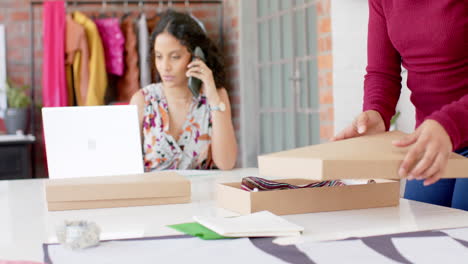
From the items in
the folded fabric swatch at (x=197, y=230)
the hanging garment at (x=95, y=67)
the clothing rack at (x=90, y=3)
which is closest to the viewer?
the folded fabric swatch at (x=197, y=230)

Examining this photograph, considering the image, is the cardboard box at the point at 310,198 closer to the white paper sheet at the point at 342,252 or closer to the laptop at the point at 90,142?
the white paper sheet at the point at 342,252

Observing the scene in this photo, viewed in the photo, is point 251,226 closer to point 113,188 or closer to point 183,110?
point 113,188

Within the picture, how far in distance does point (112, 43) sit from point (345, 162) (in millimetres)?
3677

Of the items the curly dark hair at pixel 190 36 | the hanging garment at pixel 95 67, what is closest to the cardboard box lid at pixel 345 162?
the curly dark hair at pixel 190 36

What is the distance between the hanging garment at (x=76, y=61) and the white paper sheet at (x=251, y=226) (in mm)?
3475

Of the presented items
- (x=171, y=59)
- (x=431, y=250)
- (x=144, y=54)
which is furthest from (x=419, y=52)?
(x=144, y=54)

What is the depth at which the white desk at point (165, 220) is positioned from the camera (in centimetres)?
108

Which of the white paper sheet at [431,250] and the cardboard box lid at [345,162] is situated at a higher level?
the cardboard box lid at [345,162]

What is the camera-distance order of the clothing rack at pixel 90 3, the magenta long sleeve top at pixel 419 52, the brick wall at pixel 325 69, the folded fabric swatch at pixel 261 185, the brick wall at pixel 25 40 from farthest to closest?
the brick wall at pixel 25 40 < the clothing rack at pixel 90 3 < the brick wall at pixel 325 69 < the magenta long sleeve top at pixel 419 52 < the folded fabric swatch at pixel 261 185

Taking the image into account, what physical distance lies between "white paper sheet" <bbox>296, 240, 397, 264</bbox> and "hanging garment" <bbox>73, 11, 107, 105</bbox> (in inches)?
141

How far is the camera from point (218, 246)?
99cm

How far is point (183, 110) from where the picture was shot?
2592 mm

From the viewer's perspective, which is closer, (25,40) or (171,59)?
(171,59)

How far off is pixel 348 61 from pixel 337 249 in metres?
2.22
